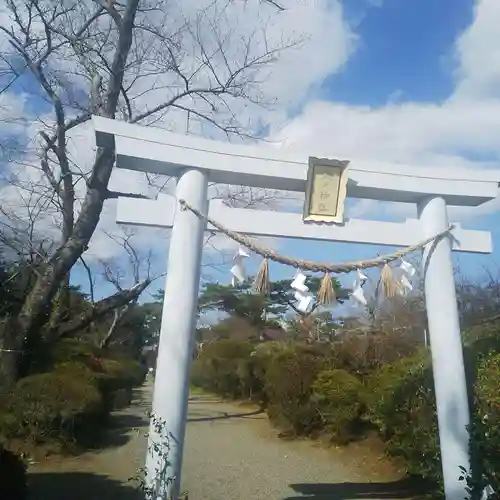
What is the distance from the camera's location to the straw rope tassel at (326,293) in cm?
465

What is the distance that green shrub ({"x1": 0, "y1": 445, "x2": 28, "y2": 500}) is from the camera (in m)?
4.64

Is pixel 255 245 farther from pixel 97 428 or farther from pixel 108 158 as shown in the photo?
Answer: pixel 97 428

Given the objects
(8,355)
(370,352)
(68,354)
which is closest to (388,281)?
(8,355)

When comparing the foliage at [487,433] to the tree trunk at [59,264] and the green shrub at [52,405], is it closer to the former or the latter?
the tree trunk at [59,264]

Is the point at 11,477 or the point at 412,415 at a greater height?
the point at 412,415

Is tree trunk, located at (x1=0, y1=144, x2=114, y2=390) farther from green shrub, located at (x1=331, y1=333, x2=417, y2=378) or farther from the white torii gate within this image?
green shrub, located at (x1=331, y1=333, x2=417, y2=378)

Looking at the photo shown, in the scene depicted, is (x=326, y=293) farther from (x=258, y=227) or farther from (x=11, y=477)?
(x=11, y=477)

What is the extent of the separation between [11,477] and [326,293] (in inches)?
131

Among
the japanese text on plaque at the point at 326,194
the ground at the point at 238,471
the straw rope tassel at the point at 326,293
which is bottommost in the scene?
the ground at the point at 238,471

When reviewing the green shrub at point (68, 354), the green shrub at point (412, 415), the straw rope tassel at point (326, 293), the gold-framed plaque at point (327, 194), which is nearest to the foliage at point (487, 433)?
the green shrub at point (412, 415)

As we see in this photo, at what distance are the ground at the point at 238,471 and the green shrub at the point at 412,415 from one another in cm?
58

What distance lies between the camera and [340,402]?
9547mm

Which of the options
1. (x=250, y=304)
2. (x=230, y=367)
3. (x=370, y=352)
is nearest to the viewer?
(x=370, y=352)

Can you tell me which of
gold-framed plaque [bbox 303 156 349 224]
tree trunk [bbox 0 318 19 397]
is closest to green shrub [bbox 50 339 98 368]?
tree trunk [bbox 0 318 19 397]
